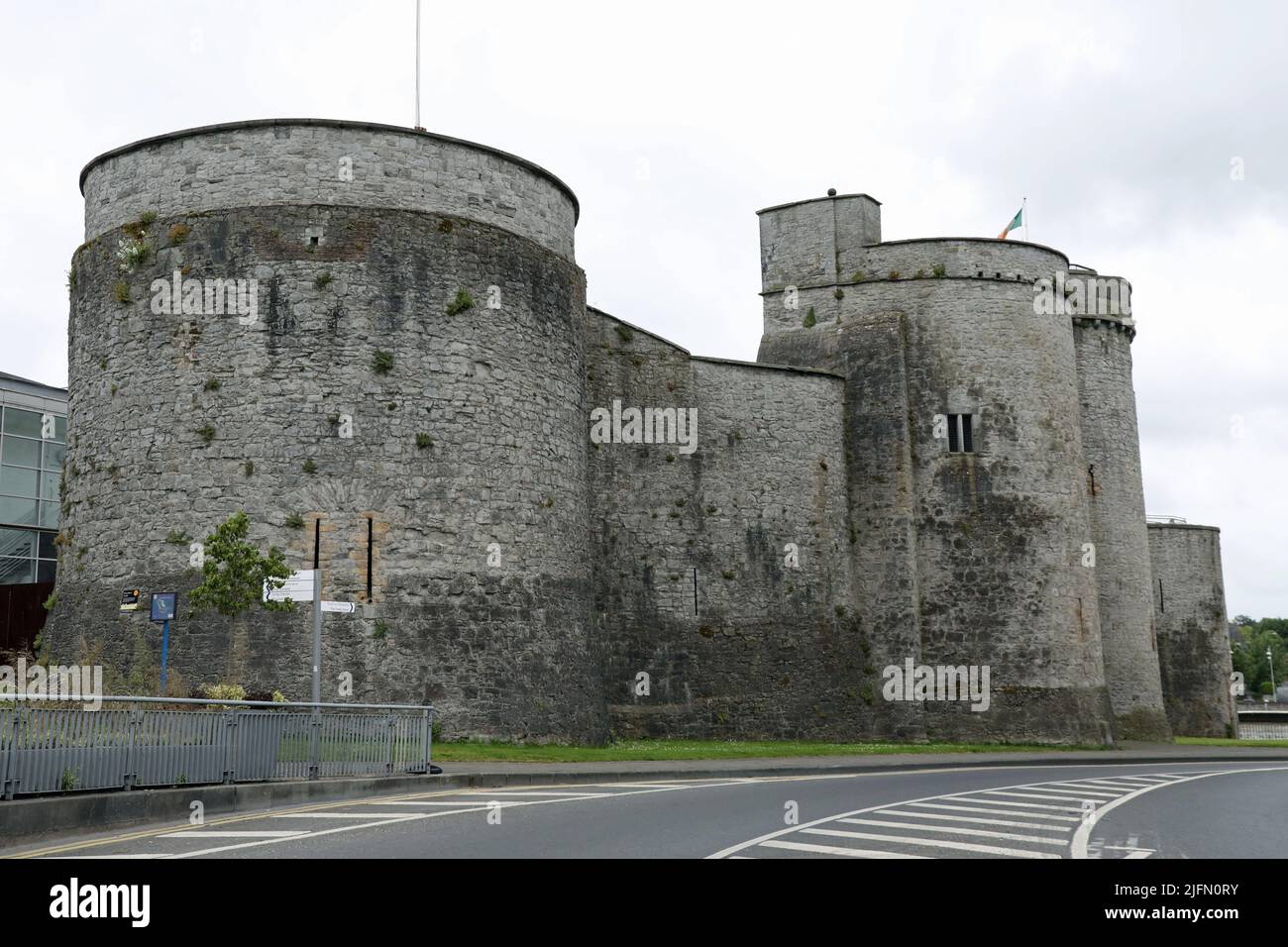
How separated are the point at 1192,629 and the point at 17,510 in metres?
39.8

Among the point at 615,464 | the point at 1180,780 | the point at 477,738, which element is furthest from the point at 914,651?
the point at 477,738

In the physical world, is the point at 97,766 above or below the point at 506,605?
below

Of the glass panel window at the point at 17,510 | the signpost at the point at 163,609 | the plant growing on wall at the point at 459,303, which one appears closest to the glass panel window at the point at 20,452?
the glass panel window at the point at 17,510

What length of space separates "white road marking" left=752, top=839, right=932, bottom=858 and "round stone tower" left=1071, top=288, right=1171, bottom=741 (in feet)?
95.4

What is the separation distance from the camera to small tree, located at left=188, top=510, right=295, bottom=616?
20.5 m

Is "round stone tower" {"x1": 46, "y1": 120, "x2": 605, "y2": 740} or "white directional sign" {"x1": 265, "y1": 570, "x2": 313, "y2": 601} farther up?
"round stone tower" {"x1": 46, "y1": 120, "x2": 605, "y2": 740}

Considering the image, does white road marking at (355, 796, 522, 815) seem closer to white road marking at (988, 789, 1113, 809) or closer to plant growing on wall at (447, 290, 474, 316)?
white road marking at (988, 789, 1113, 809)

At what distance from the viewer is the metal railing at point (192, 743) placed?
11.4 meters

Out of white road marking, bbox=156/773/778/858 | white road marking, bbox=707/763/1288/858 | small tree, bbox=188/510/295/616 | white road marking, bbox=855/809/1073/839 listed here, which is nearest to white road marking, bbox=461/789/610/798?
white road marking, bbox=156/773/778/858

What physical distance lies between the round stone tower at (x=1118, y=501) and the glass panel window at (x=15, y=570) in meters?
33.3

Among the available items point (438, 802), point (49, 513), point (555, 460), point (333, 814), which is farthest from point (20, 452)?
point (333, 814)

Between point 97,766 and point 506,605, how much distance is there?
12.0 meters
